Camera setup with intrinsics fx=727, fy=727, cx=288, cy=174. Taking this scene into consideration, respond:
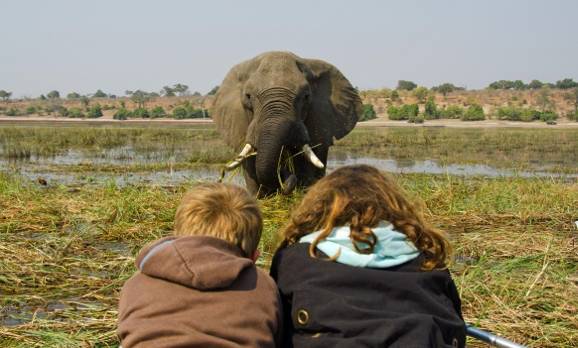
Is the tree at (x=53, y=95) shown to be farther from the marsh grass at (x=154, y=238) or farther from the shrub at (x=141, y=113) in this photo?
the marsh grass at (x=154, y=238)

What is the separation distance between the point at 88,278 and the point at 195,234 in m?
2.82

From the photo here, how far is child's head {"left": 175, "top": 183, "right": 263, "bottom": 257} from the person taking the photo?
2781mm

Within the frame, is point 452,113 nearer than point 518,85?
Yes

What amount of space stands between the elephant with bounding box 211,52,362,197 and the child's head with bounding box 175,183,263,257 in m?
5.47

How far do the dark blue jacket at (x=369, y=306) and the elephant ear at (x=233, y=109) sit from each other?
7.18m

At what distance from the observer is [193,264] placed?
2523mm

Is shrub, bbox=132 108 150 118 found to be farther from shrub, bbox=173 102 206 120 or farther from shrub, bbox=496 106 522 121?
shrub, bbox=496 106 522 121

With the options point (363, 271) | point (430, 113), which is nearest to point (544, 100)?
point (430, 113)

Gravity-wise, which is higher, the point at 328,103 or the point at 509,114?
the point at 328,103

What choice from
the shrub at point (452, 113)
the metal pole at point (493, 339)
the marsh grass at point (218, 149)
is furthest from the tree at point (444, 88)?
the metal pole at point (493, 339)

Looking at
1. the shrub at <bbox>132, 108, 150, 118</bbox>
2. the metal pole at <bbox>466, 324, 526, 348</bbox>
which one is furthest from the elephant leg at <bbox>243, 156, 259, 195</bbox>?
the shrub at <bbox>132, 108, 150, 118</bbox>

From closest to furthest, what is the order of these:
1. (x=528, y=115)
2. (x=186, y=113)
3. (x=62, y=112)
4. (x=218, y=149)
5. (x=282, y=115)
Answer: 1. (x=282, y=115)
2. (x=218, y=149)
3. (x=528, y=115)
4. (x=186, y=113)
5. (x=62, y=112)

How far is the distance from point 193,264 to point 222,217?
0.31m

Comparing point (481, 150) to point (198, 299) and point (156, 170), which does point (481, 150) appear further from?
point (198, 299)
